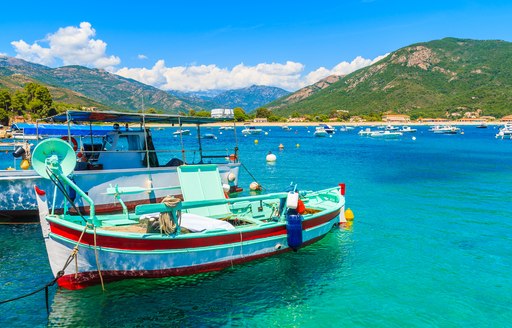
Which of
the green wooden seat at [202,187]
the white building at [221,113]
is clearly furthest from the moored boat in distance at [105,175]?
the green wooden seat at [202,187]

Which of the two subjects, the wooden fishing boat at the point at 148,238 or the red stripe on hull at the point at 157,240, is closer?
the red stripe on hull at the point at 157,240

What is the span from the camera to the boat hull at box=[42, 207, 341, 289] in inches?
435

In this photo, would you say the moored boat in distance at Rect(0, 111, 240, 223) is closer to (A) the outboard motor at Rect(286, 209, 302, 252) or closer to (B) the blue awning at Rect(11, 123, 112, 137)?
(B) the blue awning at Rect(11, 123, 112, 137)

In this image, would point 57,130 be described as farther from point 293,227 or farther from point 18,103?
point 18,103

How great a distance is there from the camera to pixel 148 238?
11.4m

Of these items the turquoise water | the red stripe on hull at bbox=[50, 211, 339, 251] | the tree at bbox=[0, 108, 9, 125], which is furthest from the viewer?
the tree at bbox=[0, 108, 9, 125]

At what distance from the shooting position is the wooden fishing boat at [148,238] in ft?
36.3

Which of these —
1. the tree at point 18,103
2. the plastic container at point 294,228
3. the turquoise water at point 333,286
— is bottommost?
the turquoise water at point 333,286

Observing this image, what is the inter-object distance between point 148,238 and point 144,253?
586 millimetres

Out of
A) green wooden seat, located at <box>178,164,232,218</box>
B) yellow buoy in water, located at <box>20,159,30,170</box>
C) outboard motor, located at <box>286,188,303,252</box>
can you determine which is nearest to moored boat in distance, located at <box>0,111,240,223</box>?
→ green wooden seat, located at <box>178,164,232,218</box>

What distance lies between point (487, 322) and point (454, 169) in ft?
121

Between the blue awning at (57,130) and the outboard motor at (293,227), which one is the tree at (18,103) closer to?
the blue awning at (57,130)

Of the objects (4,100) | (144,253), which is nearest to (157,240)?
(144,253)

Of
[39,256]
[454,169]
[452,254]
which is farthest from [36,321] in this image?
[454,169]
